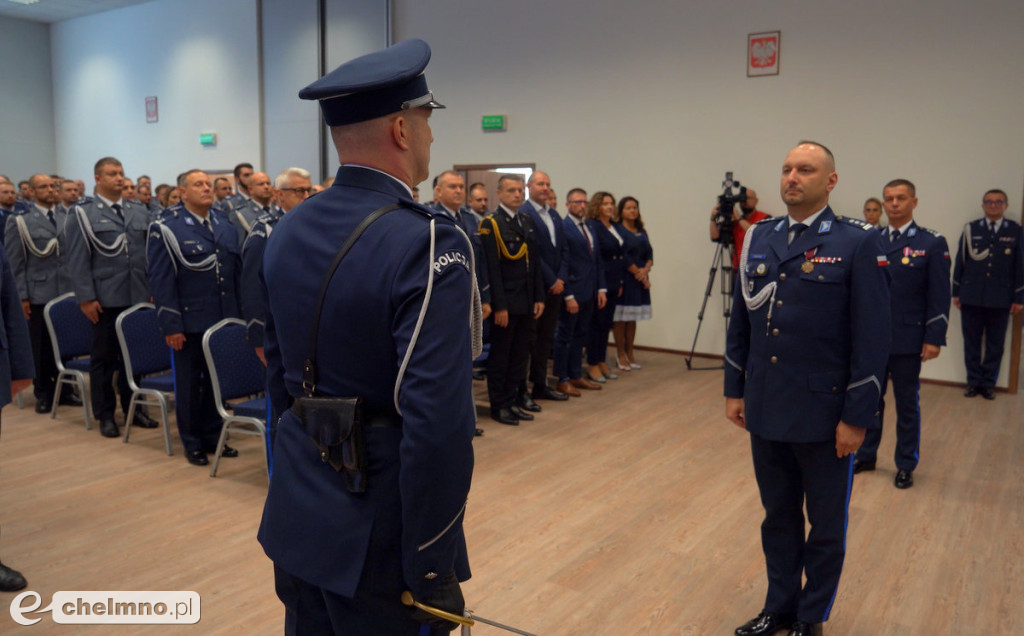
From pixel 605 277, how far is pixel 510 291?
1.67 metres

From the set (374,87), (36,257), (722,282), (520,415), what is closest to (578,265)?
(520,415)

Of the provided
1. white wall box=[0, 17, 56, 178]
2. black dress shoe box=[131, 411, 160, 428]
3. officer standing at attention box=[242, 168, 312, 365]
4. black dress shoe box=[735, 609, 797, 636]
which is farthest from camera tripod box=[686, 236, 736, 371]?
white wall box=[0, 17, 56, 178]

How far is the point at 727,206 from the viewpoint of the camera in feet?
24.6

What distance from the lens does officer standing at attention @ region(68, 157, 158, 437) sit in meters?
5.04

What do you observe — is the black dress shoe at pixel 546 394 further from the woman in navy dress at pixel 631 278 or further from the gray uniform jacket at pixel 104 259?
the gray uniform jacket at pixel 104 259

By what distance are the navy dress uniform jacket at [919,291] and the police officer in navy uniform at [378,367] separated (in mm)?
3507

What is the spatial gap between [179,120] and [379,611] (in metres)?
13.0

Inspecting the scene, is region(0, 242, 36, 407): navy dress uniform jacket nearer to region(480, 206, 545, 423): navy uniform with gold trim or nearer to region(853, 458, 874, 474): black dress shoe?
region(480, 206, 545, 423): navy uniform with gold trim

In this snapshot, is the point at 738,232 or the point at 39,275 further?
the point at 738,232

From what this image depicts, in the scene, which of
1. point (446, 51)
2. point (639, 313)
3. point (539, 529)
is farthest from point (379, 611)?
point (446, 51)

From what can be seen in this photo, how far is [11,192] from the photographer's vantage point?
631 centimetres

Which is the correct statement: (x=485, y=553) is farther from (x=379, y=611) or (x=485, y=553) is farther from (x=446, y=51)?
(x=446, y=51)

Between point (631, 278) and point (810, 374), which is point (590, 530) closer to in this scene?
point (810, 374)

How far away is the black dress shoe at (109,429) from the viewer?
16.5 feet
